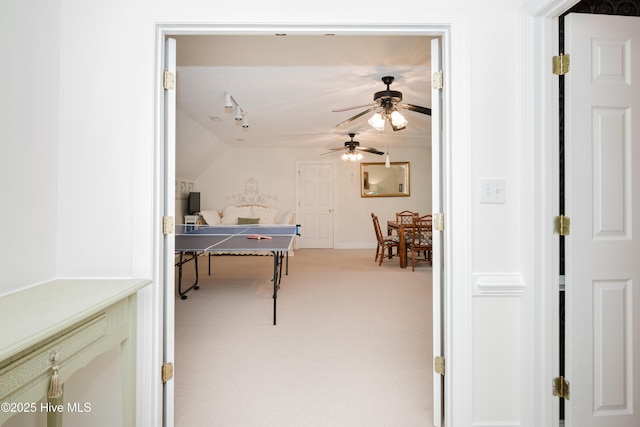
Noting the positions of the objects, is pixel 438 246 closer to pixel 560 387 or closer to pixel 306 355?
pixel 560 387

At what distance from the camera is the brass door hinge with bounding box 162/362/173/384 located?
5.39 ft

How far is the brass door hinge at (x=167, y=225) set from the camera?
1645 mm

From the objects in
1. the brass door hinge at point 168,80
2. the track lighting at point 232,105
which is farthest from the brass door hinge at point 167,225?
the track lighting at point 232,105

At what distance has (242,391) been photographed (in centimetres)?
209

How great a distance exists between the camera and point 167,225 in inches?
65.1

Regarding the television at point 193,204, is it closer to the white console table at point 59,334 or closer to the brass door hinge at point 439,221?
the white console table at point 59,334

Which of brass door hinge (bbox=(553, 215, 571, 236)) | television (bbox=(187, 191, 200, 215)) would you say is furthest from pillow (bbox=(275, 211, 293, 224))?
brass door hinge (bbox=(553, 215, 571, 236))

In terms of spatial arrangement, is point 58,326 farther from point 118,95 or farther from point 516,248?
point 516,248

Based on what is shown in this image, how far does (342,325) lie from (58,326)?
256 cm

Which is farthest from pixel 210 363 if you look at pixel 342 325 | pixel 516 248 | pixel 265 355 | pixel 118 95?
pixel 516 248

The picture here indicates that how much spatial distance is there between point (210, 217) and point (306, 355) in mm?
5842

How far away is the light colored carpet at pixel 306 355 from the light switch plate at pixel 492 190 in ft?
3.93

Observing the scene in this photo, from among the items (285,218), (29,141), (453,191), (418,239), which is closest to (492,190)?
(453,191)

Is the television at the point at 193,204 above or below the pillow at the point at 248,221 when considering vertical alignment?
above
